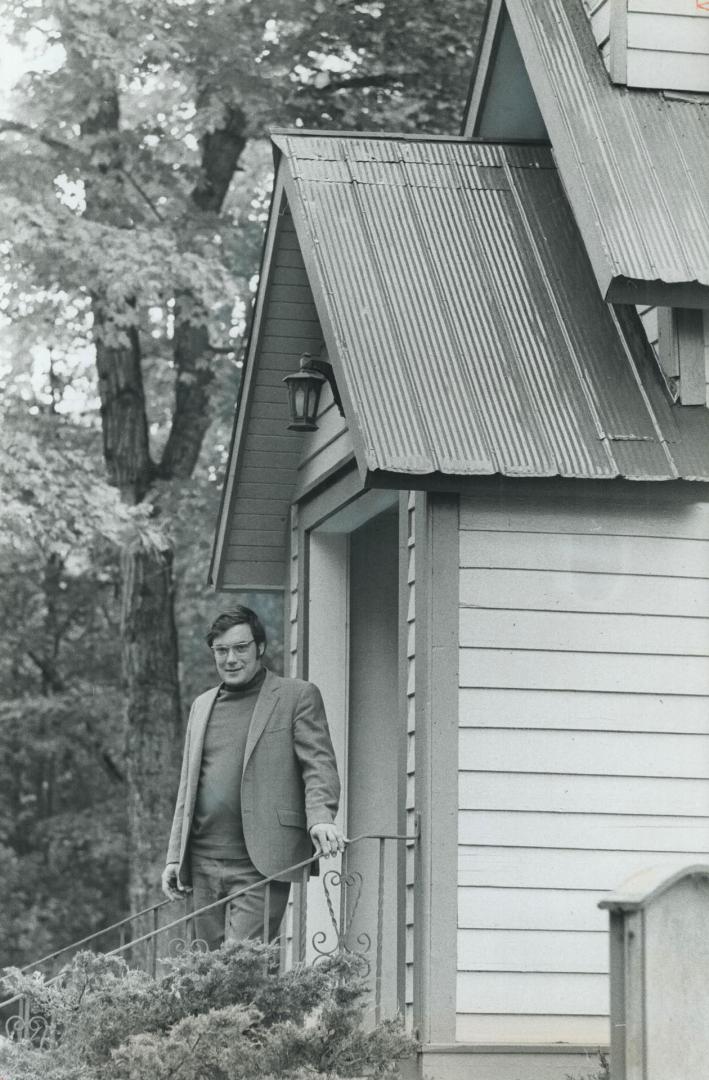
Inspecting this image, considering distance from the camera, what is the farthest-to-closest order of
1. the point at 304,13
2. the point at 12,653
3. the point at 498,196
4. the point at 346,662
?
the point at 12,653
the point at 304,13
the point at 346,662
the point at 498,196

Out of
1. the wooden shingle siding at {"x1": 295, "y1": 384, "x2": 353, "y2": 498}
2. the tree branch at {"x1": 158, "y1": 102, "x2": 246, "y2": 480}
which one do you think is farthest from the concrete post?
the tree branch at {"x1": 158, "y1": 102, "x2": 246, "y2": 480}

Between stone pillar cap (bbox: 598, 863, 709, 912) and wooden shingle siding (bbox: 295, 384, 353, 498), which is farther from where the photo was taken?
wooden shingle siding (bbox: 295, 384, 353, 498)

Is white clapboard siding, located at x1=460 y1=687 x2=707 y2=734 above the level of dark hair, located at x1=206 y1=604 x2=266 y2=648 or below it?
below

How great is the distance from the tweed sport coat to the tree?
8.79 meters

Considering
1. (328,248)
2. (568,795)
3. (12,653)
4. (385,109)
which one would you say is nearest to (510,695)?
(568,795)

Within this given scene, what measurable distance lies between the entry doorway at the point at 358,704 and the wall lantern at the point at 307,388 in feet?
2.25

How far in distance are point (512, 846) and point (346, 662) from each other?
294 centimetres

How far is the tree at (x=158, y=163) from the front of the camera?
17.4 metres

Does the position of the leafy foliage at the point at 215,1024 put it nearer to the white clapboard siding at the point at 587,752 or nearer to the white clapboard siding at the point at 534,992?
the white clapboard siding at the point at 534,992

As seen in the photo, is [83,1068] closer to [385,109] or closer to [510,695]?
→ [510,695]

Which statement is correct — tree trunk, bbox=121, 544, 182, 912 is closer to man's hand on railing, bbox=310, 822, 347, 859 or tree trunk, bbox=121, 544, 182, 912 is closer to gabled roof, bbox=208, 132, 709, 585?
gabled roof, bbox=208, 132, 709, 585

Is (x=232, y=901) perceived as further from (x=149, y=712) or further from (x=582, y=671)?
(x=149, y=712)

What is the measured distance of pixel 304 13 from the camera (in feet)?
62.0

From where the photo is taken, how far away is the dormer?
8539 millimetres
